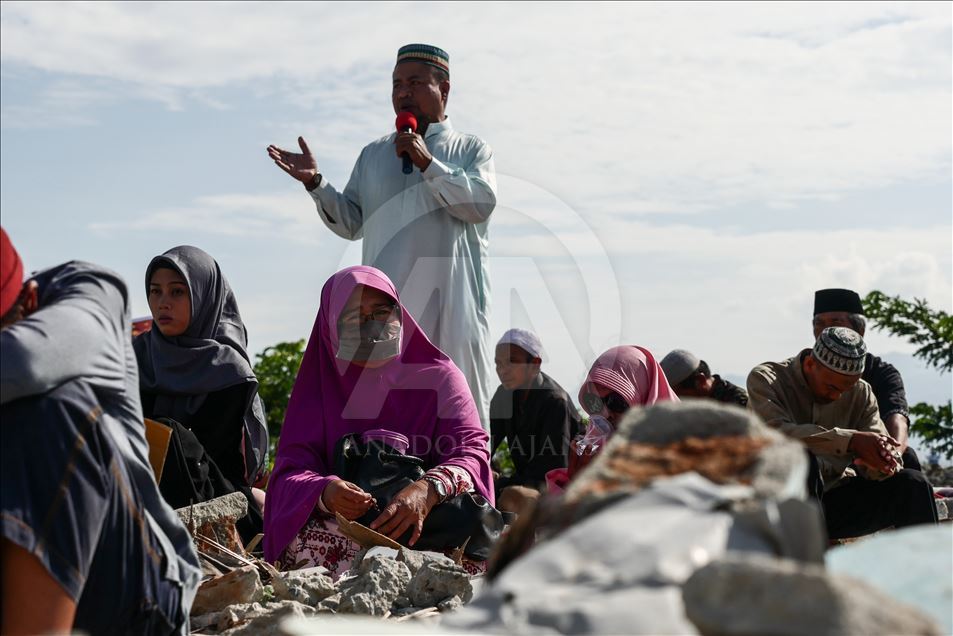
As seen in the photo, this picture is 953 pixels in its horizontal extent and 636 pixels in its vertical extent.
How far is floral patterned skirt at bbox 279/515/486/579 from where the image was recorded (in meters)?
4.39

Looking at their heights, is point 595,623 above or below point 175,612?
above

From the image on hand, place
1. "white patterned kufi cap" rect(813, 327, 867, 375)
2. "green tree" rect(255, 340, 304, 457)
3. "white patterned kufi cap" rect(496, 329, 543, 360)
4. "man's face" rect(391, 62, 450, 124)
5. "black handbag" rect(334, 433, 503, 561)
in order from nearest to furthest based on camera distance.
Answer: "black handbag" rect(334, 433, 503, 561) → "white patterned kufi cap" rect(813, 327, 867, 375) → "man's face" rect(391, 62, 450, 124) → "white patterned kufi cap" rect(496, 329, 543, 360) → "green tree" rect(255, 340, 304, 457)

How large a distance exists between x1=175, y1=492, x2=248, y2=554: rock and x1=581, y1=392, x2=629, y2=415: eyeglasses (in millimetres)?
1586

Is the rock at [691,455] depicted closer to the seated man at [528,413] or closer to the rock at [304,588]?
the rock at [304,588]

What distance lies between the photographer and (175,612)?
2.56 metres

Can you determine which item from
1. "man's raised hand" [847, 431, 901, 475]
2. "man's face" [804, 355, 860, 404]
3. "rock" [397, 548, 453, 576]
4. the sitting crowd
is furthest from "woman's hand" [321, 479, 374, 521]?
"man's face" [804, 355, 860, 404]

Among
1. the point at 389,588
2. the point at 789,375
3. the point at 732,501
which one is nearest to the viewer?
the point at 732,501

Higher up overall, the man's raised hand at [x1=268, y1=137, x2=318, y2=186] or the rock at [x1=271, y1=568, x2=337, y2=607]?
the man's raised hand at [x1=268, y1=137, x2=318, y2=186]

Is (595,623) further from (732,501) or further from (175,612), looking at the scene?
(175,612)

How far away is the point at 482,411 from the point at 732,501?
180 inches

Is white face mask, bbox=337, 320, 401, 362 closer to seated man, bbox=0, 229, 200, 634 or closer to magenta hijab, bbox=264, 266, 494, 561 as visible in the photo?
magenta hijab, bbox=264, 266, 494, 561

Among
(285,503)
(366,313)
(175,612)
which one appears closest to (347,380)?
(366,313)

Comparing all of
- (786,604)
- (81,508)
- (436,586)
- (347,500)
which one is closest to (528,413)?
(347,500)

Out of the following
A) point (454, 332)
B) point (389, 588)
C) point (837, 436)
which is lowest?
point (389, 588)
